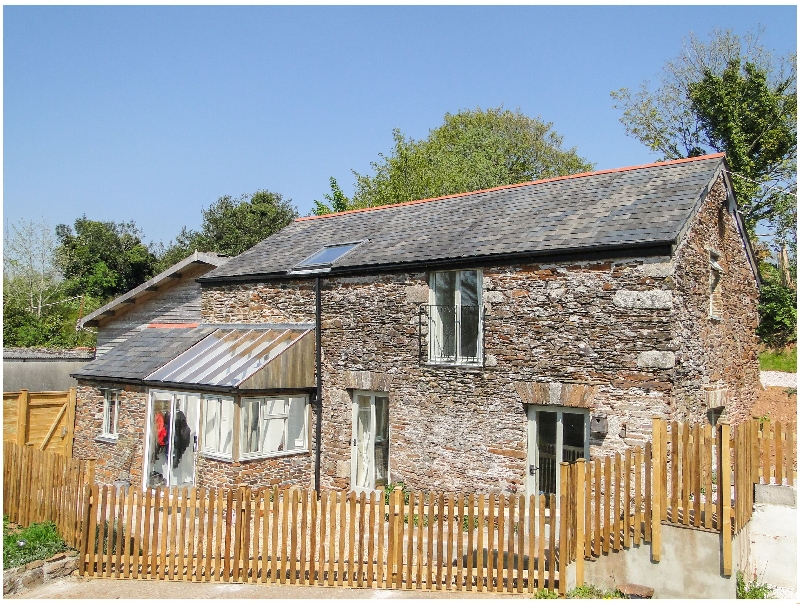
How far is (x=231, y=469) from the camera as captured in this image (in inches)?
511

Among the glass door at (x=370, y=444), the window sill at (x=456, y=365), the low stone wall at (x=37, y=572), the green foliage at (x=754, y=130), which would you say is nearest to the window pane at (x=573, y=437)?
the window sill at (x=456, y=365)

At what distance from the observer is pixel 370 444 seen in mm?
13836

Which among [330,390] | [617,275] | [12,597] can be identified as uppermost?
[617,275]

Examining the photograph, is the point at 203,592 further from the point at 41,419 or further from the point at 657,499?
the point at 41,419

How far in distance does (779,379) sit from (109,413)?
1901 cm

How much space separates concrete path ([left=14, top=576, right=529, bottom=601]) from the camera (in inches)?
326

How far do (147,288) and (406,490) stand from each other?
38.3ft

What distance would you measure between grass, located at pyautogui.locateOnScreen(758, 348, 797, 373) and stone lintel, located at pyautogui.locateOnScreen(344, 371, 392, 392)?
1396cm

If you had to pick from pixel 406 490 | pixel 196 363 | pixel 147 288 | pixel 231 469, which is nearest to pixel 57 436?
pixel 147 288

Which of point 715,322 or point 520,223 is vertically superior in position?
point 520,223

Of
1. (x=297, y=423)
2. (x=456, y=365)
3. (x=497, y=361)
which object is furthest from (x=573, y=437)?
(x=297, y=423)

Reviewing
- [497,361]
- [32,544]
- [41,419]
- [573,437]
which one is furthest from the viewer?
[41,419]

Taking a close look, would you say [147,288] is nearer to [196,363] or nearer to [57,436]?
[57,436]

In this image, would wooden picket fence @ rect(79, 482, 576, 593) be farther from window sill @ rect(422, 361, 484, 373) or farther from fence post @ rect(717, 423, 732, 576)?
window sill @ rect(422, 361, 484, 373)
